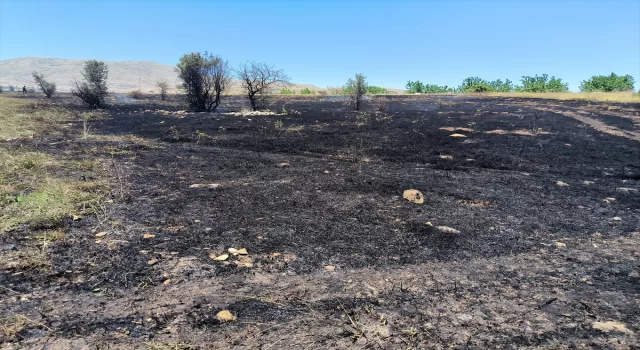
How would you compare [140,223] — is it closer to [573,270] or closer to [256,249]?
[256,249]

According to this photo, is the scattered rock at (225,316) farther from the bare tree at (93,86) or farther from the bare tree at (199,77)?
the bare tree at (93,86)

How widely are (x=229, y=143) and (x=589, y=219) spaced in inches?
312

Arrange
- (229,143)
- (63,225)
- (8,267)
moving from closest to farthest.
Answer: (8,267), (63,225), (229,143)

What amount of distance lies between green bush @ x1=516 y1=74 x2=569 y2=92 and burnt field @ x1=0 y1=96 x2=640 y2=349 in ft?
210

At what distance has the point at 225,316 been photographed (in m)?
2.16

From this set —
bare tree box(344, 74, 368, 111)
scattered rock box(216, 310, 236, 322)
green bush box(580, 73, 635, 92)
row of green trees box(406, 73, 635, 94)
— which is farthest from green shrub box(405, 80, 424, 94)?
scattered rock box(216, 310, 236, 322)

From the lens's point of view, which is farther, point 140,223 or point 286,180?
point 286,180

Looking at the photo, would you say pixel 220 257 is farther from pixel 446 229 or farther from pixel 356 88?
pixel 356 88

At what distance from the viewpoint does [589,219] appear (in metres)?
4.04

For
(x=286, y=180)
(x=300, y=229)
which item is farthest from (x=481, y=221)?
(x=286, y=180)

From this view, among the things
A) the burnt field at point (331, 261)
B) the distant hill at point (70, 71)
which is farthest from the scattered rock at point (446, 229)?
the distant hill at point (70, 71)

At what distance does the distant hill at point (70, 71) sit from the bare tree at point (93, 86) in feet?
338

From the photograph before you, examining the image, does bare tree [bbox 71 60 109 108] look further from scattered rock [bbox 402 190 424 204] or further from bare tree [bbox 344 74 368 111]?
scattered rock [bbox 402 190 424 204]

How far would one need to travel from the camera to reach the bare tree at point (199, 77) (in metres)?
19.3
